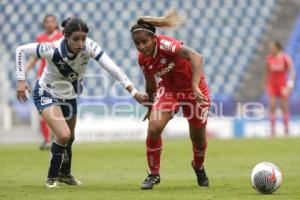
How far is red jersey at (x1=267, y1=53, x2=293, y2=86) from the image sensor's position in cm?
2156

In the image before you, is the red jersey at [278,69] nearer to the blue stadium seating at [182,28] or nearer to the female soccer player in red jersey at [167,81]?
the blue stadium seating at [182,28]

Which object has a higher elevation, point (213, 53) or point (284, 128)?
point (213, 53)

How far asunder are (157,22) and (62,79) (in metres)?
1.56

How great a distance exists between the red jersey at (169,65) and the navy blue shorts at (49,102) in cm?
119

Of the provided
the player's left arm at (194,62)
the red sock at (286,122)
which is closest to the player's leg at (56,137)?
the player's left arm at (194,62)

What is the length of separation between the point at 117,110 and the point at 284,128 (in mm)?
4708

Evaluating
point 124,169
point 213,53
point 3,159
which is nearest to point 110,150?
point 3,159

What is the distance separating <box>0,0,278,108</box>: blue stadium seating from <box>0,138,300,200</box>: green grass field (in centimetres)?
703

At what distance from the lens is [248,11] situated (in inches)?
1067

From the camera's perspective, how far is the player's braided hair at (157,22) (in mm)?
8508

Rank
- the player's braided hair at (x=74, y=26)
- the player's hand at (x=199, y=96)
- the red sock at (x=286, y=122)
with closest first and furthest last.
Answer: the player's hand at (x=199, y=96) < the player's braided hair at (x=74, y=26) < the red sock at (x=286, y=122)

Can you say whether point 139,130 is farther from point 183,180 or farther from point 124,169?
point 183,180

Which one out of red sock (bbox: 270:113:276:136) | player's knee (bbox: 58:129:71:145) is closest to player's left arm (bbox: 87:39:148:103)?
player's knee (bbox: 58:129:71:145)

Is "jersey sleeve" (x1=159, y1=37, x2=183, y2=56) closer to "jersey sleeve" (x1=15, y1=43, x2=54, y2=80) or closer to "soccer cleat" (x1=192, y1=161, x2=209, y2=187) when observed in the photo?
"jersey sleeve" (x1=15, y1=43, x2=54, y2=80)
